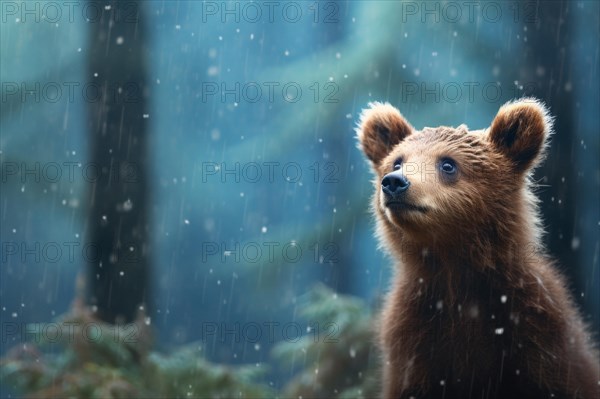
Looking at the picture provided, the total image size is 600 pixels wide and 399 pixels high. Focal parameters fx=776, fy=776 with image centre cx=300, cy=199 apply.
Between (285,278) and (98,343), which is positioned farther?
(285,278)

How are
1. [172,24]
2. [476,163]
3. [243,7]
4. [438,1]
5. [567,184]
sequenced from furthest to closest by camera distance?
[172,24] < [243,7] < [438,1] < [567,184] < [476,163]

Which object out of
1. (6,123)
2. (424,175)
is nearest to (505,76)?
(424,175)

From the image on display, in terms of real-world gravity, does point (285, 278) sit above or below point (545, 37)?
below

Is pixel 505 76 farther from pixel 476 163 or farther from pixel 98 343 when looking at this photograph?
pixel 98 343

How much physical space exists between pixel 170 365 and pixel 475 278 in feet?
9.40

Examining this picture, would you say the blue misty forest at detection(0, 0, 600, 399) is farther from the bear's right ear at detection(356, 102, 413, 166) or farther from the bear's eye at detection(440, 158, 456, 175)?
the bear's eye at detection(440, 158, 456, 175)

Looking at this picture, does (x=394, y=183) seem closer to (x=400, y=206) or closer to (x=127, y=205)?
(x=400, y=206)

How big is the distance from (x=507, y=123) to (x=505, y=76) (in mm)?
3657

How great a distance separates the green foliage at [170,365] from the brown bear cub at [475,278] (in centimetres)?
155

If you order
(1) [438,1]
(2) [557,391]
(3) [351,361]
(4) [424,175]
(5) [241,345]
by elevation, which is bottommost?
(5) [241,345]

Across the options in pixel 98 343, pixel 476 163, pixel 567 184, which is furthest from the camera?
pixel 567 184

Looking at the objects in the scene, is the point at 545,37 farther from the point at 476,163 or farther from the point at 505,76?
the point at 476,163

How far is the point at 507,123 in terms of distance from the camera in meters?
4.71

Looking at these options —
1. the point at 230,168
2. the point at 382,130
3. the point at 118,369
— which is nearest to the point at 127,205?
the point at 118,369
